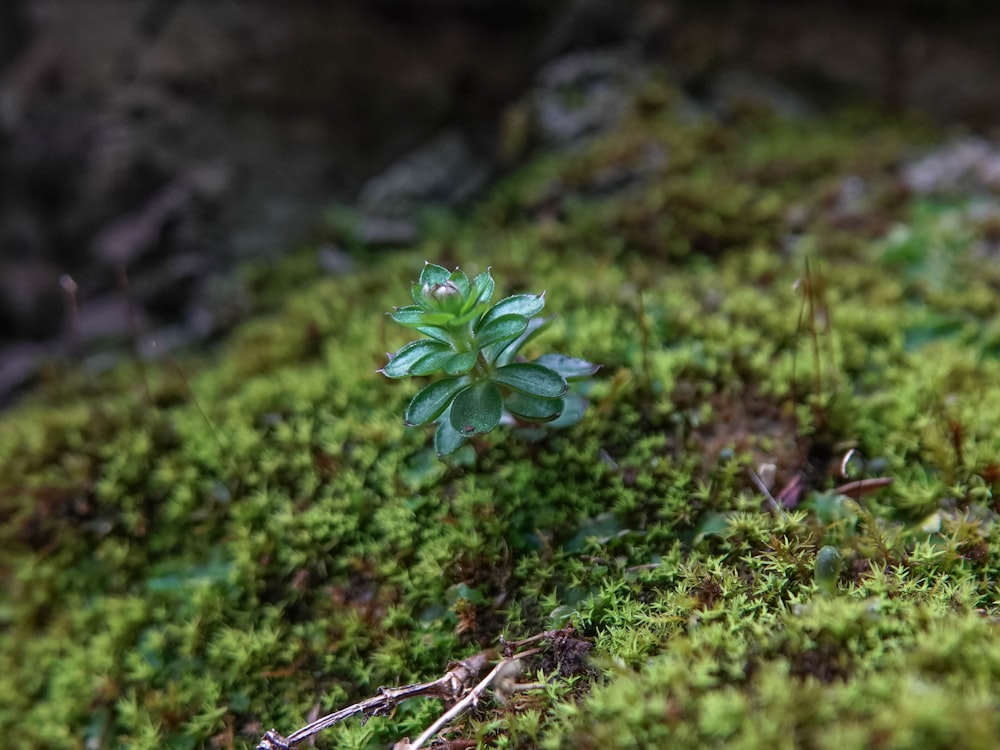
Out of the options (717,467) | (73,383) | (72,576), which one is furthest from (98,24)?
(717,467)

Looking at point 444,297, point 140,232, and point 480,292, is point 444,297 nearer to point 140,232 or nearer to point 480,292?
point 480,292

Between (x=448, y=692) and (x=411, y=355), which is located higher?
(x=411, y=355)

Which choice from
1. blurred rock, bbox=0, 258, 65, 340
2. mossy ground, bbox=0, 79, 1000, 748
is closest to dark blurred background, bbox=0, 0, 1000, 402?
blurred rock, bbox=0, 258, 65, 340

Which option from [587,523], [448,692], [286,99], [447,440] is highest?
[286,99]

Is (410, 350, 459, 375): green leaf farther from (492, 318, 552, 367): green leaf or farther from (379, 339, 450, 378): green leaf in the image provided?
(492, 318, 552, 367): green leaf

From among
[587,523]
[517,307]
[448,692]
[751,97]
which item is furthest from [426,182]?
[448,692]

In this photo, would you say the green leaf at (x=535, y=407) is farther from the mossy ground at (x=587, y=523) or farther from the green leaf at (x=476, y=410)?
the mossy ground at (x=587, y=523)

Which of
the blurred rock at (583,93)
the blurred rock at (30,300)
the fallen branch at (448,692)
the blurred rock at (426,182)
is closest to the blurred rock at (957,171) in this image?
the blurred rock at (583,93)

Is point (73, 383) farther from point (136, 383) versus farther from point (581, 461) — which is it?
point (581, 461)
